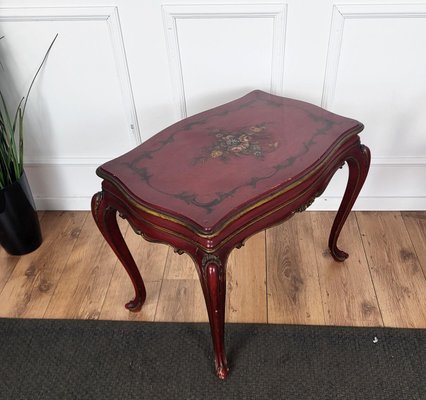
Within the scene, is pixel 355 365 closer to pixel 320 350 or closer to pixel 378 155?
pixel 320 350

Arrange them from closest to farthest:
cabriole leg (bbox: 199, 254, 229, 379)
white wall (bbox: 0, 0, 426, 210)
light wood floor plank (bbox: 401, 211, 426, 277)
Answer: cabriole leg (bbox: 199, 254, 229, 379) → white wall (bbox: 0, 0, 426, 210) → light wood floor plank (bbox: 401, 211, 426, 277)

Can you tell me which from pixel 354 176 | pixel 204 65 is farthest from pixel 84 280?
pixel 354 176

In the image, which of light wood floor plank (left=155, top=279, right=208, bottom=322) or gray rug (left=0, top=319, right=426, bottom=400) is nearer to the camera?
gray rug (left=0, top=319, right=426, bottom=400)

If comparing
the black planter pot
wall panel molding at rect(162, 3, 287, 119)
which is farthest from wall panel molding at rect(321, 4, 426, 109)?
the black planter pot

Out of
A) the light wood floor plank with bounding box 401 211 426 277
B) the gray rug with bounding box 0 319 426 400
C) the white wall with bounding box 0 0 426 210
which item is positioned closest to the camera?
the gray rug with bounding box 0 319 426 400

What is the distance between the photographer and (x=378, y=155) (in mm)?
1460

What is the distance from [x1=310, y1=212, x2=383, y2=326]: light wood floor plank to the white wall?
219mm

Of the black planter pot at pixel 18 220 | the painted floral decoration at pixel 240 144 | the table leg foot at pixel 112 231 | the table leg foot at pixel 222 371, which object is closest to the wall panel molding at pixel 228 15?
the painted floral decoration at pixel 240 144

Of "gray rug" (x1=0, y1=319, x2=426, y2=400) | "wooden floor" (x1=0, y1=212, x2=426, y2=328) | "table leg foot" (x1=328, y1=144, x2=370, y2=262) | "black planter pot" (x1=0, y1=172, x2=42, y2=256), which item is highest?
"table leg foot" (x1=328, y1=144, x2=370, y2=262)

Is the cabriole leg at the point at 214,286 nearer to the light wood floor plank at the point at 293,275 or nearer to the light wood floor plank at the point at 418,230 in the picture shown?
the light wood floor plank at the point at 293,275

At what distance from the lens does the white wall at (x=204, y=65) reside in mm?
1190

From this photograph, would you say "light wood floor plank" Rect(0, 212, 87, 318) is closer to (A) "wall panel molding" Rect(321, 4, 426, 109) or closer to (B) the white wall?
(B) the white wall

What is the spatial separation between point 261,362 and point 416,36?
40.6 inches

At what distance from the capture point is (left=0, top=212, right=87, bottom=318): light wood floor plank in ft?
4.34
